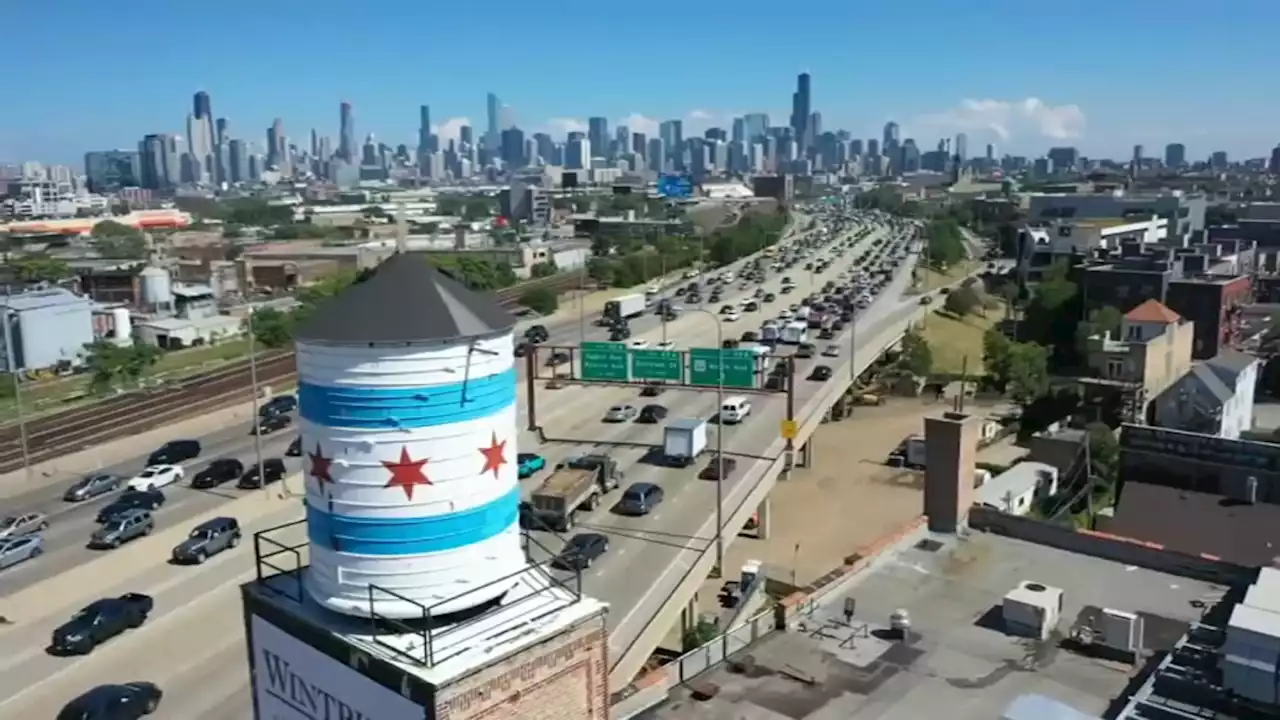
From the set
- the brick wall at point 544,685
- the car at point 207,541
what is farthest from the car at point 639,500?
the brick wall at point 544,685

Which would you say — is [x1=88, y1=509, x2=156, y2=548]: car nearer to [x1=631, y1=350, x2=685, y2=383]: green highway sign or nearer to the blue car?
the blue car

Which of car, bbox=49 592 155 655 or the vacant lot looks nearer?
car, bbox=49 592 155 655

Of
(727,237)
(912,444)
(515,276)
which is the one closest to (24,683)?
(912,444)

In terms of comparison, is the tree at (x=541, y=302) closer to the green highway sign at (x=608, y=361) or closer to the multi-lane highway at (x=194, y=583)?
the multi-lane highway at (x=194, y=583)

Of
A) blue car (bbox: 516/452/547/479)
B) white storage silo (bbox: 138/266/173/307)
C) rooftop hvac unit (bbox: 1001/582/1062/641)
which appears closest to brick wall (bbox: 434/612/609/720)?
rooftop hvac unit (bbox: 1001/582/1062/641)

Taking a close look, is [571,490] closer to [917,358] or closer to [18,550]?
[18,550]

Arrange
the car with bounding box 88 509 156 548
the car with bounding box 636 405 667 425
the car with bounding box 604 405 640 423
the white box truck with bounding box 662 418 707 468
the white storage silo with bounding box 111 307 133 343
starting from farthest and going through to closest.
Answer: the white storage silo with bounding box 111 307 133 343 → the car with bounding box 604 405 640 423 → the car with bounding box 636 405 667 425 → the white box truck with bounding box 662 418 707 468 → the car with bounding box 88 509 156 548

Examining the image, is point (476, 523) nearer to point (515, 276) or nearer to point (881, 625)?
point (881, 625)
